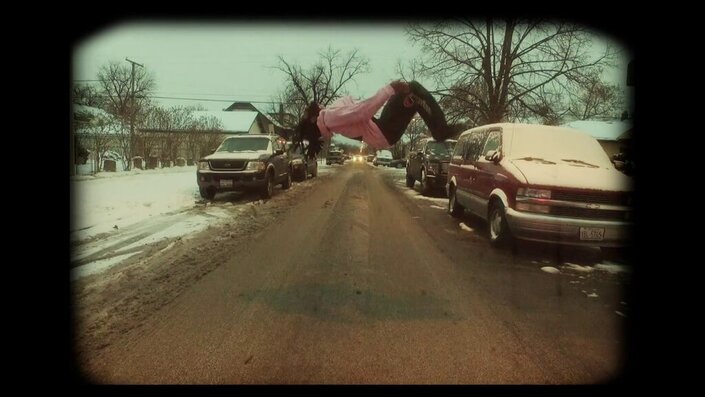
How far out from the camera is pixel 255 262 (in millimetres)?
6574

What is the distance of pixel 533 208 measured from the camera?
7070mm

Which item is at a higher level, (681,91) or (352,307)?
(681,91)

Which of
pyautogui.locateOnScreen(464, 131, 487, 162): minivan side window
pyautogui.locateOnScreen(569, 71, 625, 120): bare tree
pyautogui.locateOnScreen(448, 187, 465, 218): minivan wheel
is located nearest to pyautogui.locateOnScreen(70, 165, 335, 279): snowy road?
pyautogui.locateOnScreen(448, 187, 465, 218): minivan wheel

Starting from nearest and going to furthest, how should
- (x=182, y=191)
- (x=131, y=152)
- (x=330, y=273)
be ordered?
(x=330, y=273), (x=182, y=191), (x=131, y=152)

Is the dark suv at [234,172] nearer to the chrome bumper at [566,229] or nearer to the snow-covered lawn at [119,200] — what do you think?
the snow-covered lawn at [119,200]

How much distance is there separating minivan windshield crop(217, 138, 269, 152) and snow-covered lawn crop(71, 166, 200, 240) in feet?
5.13

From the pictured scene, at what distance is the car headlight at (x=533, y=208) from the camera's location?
699 cm

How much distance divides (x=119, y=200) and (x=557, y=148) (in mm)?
9488

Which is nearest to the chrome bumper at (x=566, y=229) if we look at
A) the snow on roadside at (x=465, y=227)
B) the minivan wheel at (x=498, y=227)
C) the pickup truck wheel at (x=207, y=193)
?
the minivan wheel at (x=498, y=227)

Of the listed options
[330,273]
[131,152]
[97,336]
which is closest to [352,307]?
[330,273]

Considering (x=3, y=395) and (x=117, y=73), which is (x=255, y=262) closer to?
(x=3, y=395)

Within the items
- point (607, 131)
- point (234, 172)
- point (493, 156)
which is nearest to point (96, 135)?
point (234, 172)

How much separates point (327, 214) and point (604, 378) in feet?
27.2

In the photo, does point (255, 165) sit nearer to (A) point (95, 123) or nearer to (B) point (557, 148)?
(B) point (557, 148)
